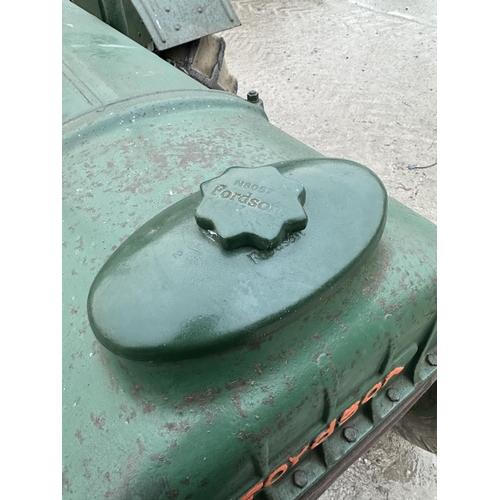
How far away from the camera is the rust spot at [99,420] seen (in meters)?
0.69

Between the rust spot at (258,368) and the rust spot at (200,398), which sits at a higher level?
the rust spot at (258,368)

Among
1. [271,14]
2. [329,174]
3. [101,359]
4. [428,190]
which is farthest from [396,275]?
[271,14]

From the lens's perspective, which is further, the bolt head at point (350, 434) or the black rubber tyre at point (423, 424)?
the black rubber tyre at point (423, 424)

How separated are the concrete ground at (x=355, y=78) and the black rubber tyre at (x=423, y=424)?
0.25 meters

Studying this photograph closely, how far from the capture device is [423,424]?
1.62 meters

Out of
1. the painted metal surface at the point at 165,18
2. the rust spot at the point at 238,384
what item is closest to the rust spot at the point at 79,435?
the rust spot at the point at 238,384

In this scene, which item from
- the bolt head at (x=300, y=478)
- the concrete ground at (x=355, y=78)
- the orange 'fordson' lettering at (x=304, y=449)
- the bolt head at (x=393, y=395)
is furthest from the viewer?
the concrete ground at (x=355, y=78)

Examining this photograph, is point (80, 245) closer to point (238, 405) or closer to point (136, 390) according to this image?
point (136, 390)

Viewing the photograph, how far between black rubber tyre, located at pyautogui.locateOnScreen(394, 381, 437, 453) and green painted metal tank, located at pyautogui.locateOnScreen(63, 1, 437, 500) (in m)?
0.70

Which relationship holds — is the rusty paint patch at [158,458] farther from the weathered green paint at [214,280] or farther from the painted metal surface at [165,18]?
the painted metal surface at [165,18]

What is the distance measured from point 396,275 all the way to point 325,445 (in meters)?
0.43

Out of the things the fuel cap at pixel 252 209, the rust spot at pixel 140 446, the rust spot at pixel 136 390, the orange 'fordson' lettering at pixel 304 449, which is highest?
the fuel cap at pixel 252 209

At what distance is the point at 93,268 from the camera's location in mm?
827

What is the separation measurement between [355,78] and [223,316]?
3.24 m
